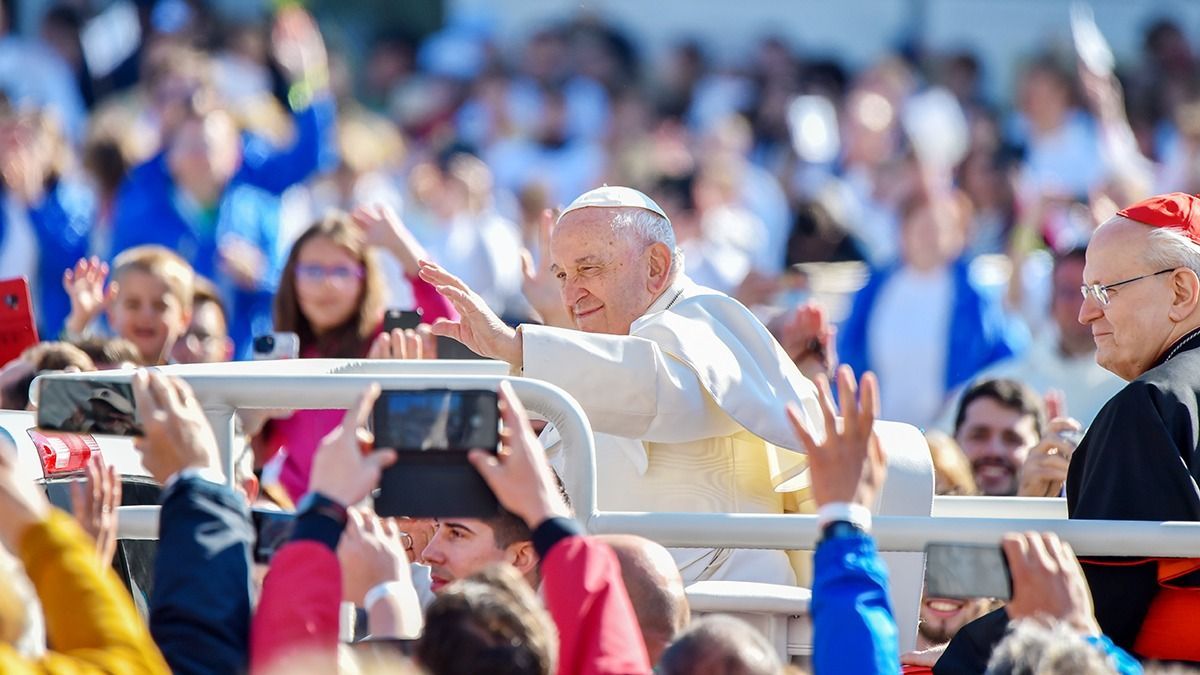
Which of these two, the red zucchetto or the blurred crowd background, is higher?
the blurred crowd background

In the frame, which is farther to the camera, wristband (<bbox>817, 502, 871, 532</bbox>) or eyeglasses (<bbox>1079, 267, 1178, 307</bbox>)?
eyeglasses (<bbox>1079, 267, 1178, 307</bbox>)

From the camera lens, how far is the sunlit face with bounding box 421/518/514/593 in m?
3.73

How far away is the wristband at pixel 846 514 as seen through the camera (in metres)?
3.10

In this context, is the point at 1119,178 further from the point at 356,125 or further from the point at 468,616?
the point at 468,616

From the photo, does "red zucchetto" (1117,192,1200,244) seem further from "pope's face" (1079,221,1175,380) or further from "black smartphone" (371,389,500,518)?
"black smartphone" (371,389,500,518)

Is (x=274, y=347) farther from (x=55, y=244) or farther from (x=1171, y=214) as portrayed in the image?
(x=55, y=244)

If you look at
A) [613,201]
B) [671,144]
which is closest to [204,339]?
[613,201]

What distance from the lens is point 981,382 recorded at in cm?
644

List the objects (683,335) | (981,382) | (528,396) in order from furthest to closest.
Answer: (981,382) < (683,335) < (528,396)

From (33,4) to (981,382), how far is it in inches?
499

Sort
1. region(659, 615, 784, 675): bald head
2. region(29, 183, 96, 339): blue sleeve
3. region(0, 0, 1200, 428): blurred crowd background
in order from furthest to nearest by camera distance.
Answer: region(29, 183, 96, 339): blue sleeve < region(0, 0, 1200, 428): blurred crowd background < region(659, 615, 784, 675): bald head

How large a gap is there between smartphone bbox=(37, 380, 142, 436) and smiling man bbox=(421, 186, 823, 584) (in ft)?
→ 3.59

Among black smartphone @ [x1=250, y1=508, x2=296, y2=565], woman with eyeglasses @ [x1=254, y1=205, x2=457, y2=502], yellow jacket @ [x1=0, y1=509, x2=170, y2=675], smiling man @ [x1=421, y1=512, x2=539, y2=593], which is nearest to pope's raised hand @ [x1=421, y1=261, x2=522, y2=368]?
smiling man @ [x1=421, y1=512, x2=539, y2=593]

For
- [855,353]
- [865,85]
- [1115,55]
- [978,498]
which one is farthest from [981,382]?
[1115,55]
